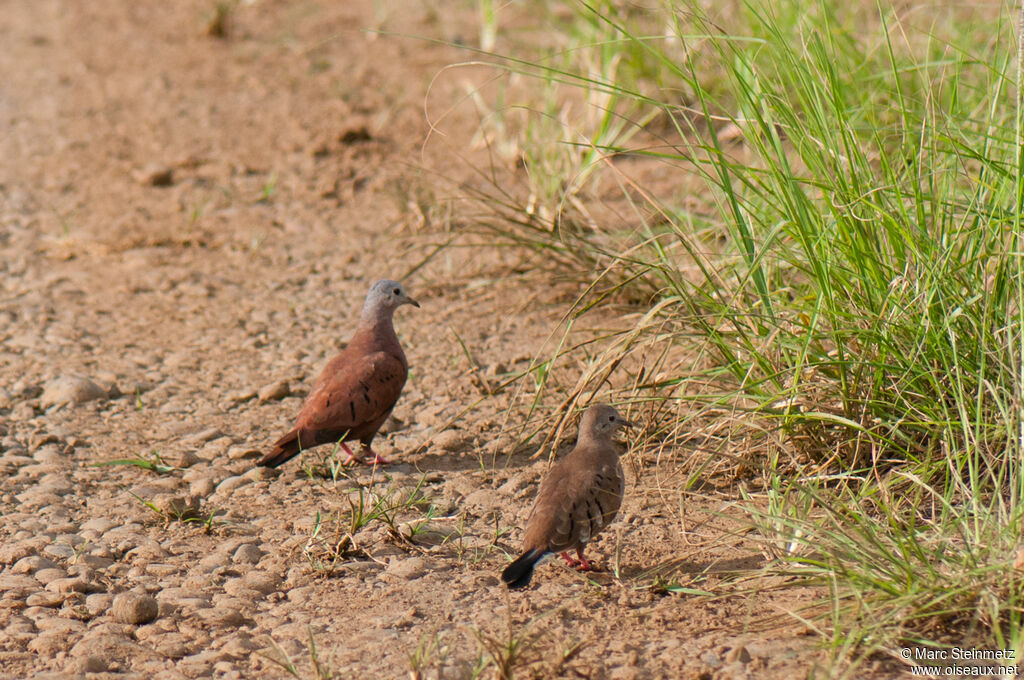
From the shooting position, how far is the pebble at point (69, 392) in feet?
15.9

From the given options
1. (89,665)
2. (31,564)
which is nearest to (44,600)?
(31,564)

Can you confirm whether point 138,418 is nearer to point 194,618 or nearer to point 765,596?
point 194,618

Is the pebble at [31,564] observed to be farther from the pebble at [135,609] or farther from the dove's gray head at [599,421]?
the dove's gray head at [599,421]

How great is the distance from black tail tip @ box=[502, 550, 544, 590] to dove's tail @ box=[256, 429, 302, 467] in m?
1.20

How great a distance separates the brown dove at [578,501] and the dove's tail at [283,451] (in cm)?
111

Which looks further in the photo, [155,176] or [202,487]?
[155,176]

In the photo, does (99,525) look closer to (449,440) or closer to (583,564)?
(449,440)

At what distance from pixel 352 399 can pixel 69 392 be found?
1447 mm

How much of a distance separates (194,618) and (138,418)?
1.62 m

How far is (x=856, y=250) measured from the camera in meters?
3.69

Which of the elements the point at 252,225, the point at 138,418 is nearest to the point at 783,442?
the point at 138,418

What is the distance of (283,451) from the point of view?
4230mm

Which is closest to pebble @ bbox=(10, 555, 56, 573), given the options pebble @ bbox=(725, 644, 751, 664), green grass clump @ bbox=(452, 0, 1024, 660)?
green grass clump @ bbox=(452, 0, 1024, 660)

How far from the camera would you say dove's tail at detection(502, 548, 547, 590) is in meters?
3.38
